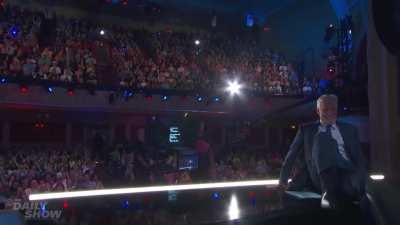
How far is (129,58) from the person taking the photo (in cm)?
1113

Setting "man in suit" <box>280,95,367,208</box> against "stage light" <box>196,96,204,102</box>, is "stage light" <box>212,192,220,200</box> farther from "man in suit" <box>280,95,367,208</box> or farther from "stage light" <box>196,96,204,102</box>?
"stage light" <box>196,96,204,102</box>

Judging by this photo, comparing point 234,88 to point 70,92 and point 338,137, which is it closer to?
point 70,92

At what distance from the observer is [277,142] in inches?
561

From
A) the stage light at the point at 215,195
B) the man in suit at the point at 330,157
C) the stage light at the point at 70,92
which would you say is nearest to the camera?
the man in suit at the point at 330,157

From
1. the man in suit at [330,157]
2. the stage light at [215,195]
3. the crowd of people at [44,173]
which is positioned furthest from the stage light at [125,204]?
the crowd of people at [44,173]

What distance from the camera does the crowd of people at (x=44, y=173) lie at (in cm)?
734

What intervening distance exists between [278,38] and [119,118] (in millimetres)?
7840

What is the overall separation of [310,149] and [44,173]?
6692mm

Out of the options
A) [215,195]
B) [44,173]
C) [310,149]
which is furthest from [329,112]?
[44,173]

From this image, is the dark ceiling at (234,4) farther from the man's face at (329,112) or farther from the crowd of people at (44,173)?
the man's face at (329,112)

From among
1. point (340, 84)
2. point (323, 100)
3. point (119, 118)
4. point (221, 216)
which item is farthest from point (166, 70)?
point (323, 100)

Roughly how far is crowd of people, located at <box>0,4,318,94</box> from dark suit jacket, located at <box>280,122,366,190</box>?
7565 mm

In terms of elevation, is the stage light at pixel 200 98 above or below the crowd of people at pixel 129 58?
below

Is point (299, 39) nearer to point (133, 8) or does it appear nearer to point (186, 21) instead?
point (186, 21)
